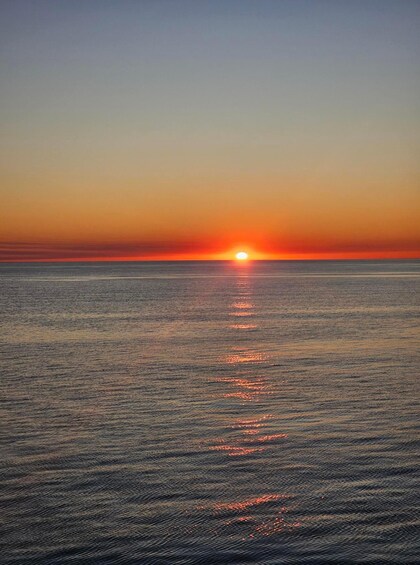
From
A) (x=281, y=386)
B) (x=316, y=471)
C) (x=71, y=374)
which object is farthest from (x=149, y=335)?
(x=316, y=471)

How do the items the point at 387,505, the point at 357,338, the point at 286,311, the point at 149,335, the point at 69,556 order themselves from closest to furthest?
the point at 69,556
the point at 387,505
the point at 357,338
the point at 149,335
the point at 286,311

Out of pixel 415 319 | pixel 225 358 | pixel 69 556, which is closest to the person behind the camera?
pixel 69 556

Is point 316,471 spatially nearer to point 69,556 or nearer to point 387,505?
point 387,505

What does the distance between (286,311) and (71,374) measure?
44373mm

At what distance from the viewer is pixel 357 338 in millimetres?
44250

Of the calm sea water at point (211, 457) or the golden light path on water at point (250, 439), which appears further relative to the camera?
the golden light path on water at point (250, 439)

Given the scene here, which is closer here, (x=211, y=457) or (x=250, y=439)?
(x=211, y=457)

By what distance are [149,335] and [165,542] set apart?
37159mm

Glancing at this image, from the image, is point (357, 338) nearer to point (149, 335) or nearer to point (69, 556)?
point (149, 335)

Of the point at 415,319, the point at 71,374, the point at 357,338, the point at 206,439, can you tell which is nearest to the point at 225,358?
the point at 71,374

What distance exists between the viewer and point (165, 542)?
11547 millimetres

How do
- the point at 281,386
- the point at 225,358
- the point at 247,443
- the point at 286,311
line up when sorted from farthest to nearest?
the point at 286,311 < the point at 225,358 < the point at 281,386 < the point at 247,443

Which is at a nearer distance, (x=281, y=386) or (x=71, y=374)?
(x=281, y=386)

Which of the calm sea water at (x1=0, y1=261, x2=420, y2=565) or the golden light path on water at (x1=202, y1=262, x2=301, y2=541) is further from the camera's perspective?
the golden light path on water at (x1=202, y1=262, x2=301, y2=541)
